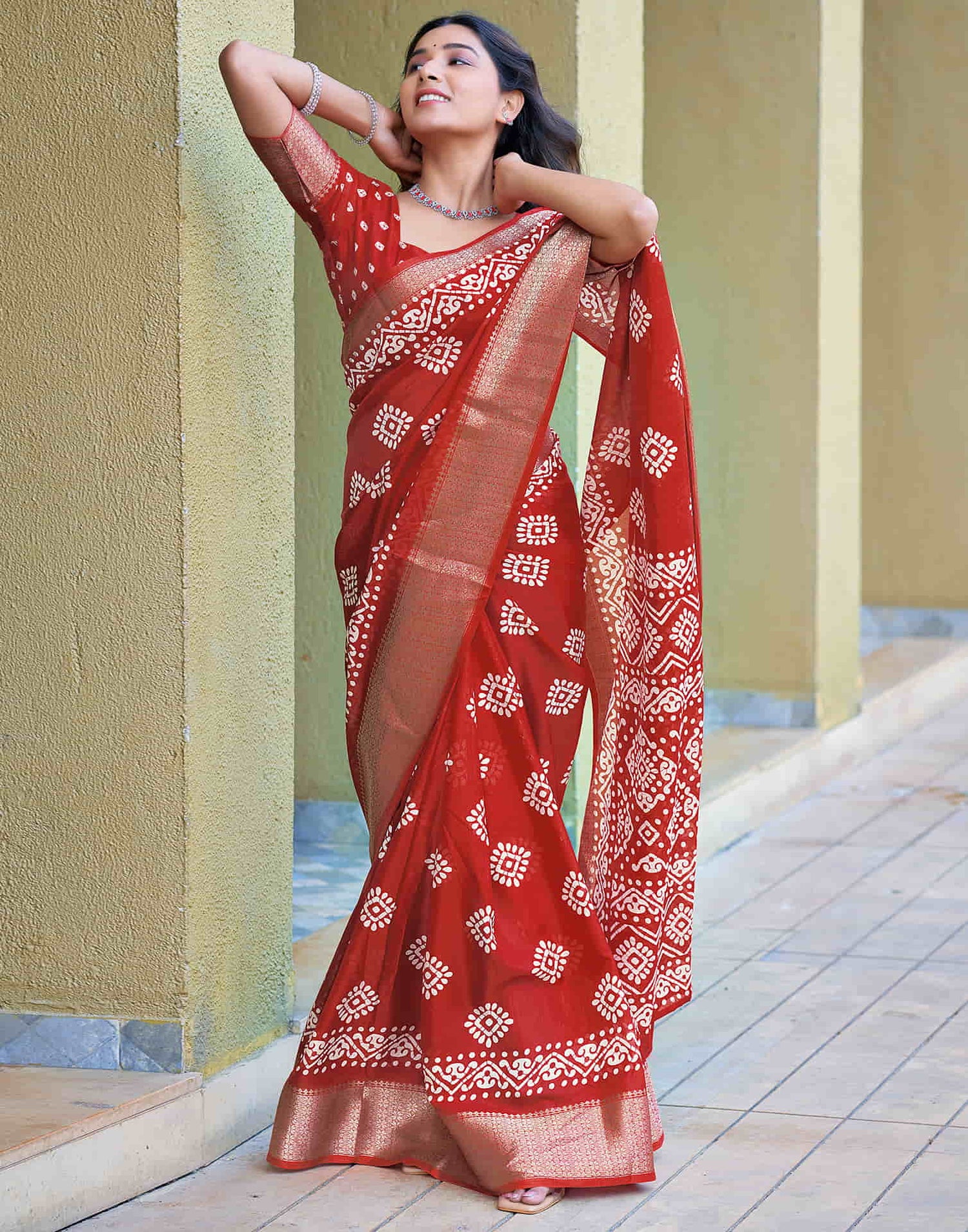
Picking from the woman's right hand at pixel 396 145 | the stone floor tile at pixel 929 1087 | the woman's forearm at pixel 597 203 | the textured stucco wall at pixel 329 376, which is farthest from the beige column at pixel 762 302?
the woman's forearm at pixel 597 203

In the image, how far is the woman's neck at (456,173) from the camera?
312 centimetres

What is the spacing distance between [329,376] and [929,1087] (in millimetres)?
2265

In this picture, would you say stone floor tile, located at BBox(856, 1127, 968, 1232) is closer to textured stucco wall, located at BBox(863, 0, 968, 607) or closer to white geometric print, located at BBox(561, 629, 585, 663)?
white geometric print, located at BBox(561, 629, 585, 663)

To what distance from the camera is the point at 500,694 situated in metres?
3.05

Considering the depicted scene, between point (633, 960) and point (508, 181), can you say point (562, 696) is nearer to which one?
point (633, 960)

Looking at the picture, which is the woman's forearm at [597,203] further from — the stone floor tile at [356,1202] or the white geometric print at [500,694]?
the stone floor tile at [356,1202]

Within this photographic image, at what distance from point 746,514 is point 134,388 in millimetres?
3721

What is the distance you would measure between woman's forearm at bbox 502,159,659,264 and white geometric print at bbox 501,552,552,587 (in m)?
0.48

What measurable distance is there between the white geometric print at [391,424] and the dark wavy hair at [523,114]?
0.40 meters

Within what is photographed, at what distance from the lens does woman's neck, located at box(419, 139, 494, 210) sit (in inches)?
123

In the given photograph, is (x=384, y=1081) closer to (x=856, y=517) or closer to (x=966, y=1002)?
(x=966, y=1002)

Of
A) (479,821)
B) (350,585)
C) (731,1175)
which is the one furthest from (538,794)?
(731,1175)

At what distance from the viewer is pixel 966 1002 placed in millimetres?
3941

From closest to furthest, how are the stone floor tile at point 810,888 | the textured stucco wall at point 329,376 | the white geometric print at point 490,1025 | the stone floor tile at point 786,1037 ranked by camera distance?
the white geometric print at point 490,1025
the stone floor tile at point 786,1037
the textured stucco wall at point 329,376
the stone floor tile at point 810,888
